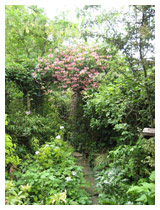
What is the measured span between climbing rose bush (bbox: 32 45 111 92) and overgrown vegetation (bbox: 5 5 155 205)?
0.08 ft

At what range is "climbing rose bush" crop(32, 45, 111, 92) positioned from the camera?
4263 millimetres

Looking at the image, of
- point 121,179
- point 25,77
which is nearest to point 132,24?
point 121,179

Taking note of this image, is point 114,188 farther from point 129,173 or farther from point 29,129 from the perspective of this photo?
point 29,129

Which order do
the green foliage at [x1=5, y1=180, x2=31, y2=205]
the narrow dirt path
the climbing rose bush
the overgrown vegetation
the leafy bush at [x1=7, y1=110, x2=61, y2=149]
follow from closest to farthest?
the green foliage at [x1=5, y1=180, x2=31, y2=205], the overgrown vegetation, the narrow dirt path, the leafy bush at [x1=7, y1=110, x2=61, y2=149], the climbing rose bush

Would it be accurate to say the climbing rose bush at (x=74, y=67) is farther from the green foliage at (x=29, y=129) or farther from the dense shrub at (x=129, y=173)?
the dense shrub at (x=129, y=173)

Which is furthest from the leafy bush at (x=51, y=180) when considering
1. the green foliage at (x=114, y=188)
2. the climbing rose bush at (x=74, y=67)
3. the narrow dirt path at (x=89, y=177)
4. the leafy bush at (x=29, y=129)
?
the climbing rose bush at (x=74, y=67)

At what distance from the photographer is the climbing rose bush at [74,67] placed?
426 cm

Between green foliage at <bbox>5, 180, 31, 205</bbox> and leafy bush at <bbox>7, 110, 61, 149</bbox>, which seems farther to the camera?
leafy bush at <bbox>7, 110, 61, 149</bbox>

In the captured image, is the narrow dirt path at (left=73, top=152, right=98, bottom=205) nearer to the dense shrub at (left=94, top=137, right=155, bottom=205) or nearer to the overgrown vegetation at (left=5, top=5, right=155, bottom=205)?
the overgrown vegetation at (left=5, top=5, right=155, bottom=205)

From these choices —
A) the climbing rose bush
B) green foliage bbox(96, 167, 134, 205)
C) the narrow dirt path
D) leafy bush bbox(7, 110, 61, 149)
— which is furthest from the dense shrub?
the climbing rose bush

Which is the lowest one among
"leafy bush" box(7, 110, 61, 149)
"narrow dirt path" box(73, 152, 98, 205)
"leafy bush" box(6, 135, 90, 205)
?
"narrow dirt path" box(73, 152, 98, 205)

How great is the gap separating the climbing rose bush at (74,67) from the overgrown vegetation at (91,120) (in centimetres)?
2
